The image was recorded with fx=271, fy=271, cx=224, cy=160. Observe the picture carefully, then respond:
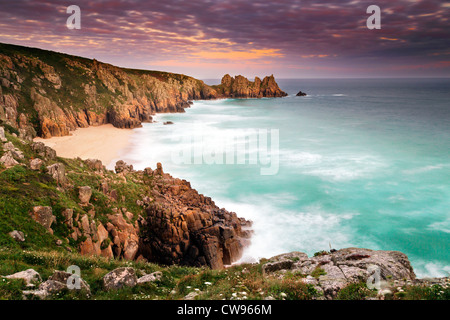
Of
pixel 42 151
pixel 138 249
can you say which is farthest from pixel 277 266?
pixel 42 151

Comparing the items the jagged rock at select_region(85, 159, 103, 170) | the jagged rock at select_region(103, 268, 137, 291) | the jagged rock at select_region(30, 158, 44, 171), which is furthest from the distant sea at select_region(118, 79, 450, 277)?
the jagged rock at select_region(30, 158, 44, 171)

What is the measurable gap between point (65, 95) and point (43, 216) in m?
68.4

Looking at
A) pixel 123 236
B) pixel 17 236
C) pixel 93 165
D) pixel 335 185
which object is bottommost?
pixel 335 185

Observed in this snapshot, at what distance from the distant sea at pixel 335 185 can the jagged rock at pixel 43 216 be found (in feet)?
49.8

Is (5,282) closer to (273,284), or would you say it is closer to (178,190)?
(273,284)

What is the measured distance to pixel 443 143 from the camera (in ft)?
195

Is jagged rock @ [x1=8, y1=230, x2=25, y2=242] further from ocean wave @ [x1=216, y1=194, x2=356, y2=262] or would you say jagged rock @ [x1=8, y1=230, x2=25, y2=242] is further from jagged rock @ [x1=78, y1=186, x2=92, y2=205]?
ocean wave @ [x1=216, y1=194, x2=356, y2=262]

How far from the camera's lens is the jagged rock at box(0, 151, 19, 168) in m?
17.8

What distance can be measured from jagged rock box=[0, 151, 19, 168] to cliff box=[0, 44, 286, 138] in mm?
20154

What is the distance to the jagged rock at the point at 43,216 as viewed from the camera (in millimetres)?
15164

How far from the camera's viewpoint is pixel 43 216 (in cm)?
1534

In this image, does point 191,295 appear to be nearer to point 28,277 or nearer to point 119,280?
point 119,280
